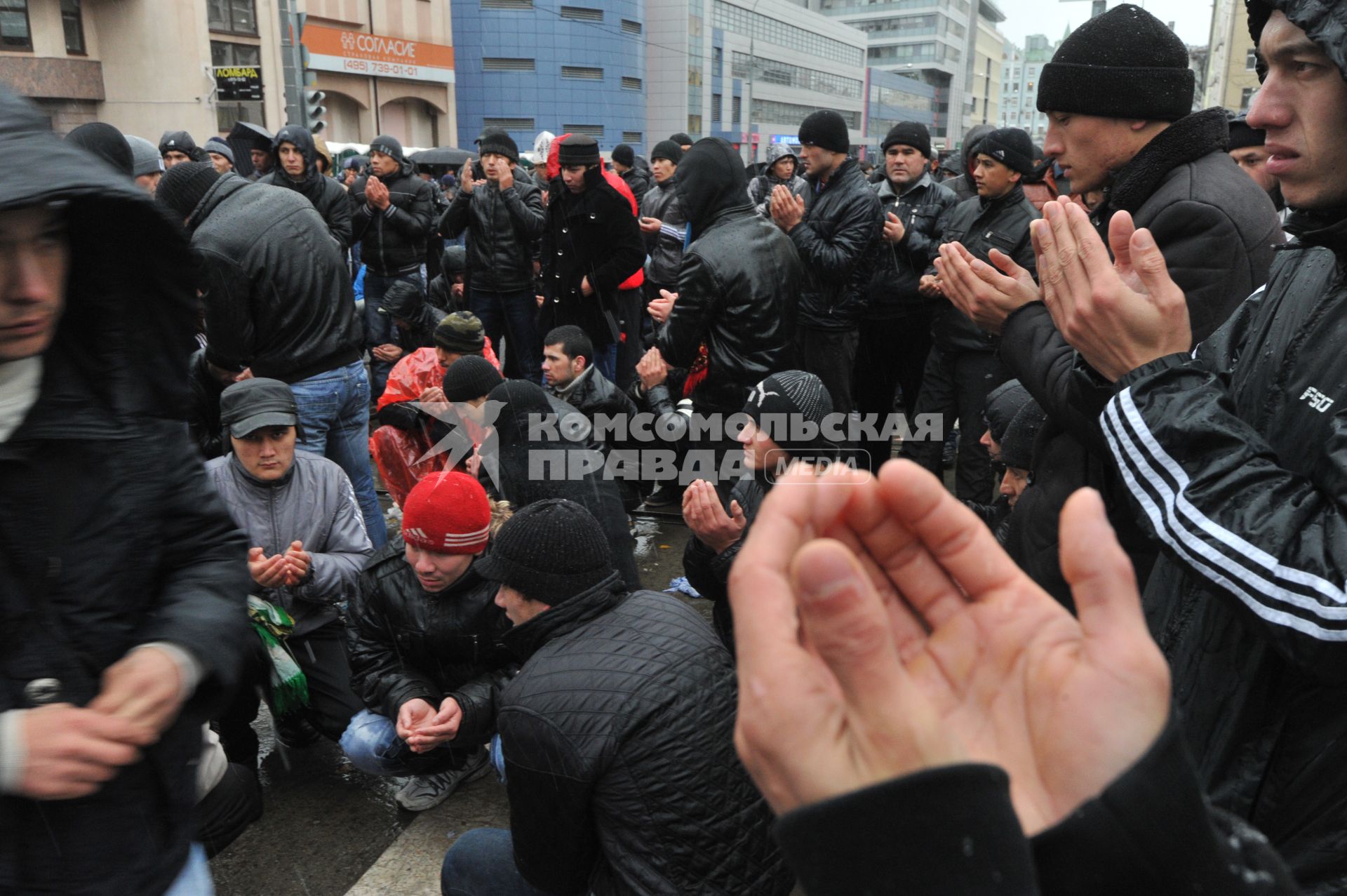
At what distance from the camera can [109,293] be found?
1.61 metres

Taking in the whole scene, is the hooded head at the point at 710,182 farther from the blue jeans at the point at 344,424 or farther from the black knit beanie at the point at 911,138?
the black knit beanie at the point at 911,138

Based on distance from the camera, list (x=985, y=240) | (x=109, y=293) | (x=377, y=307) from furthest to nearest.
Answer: (x=377, y=307) → (x=985, y=240) → (x=109, y=293)

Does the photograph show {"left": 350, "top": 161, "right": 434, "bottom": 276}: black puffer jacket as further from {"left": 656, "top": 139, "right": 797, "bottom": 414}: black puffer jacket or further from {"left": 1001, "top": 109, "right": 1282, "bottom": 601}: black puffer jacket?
{"left": 1001, "top": 109, "right": 1282, "bottom": 601}: black puffer jacket

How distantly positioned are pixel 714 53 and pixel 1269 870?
237 feet

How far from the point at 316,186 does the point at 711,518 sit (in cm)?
642

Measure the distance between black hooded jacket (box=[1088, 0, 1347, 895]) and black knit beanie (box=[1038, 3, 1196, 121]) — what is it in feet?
3.07

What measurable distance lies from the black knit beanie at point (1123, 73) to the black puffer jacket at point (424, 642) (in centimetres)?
250

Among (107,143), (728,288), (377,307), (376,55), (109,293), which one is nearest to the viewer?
(109,293)

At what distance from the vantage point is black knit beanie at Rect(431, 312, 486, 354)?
226 inches

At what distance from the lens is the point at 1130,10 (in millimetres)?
2568

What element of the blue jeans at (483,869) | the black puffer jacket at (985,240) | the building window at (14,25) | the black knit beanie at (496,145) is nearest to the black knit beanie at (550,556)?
the blue jeans at (483,869)

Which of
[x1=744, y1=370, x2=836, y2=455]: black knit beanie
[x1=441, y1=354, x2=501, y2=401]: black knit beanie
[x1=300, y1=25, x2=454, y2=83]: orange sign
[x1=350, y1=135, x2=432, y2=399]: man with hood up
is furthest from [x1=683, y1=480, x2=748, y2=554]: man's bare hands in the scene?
[x1=300, y1=25, x2=454, y2=83]: orange sign

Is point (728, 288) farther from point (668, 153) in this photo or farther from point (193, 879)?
point (668, 153)

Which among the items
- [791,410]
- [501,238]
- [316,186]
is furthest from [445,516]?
[316,186]
